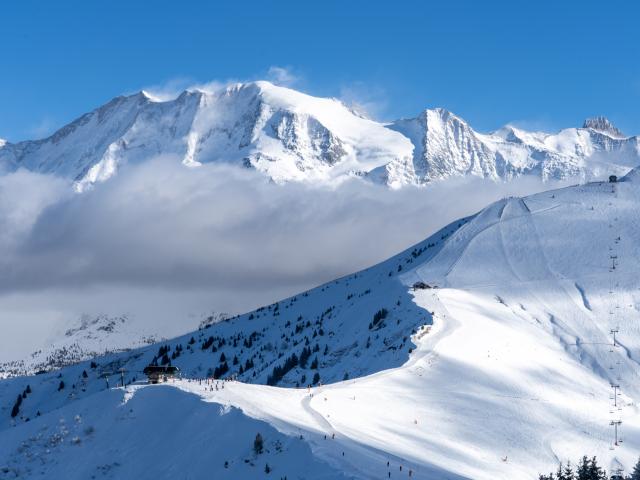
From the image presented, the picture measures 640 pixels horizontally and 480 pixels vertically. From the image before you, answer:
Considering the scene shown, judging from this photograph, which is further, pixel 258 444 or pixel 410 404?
pixel 410 404

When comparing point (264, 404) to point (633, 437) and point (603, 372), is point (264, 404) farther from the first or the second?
point (603, 372)

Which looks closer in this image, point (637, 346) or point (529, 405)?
point (529, 405)

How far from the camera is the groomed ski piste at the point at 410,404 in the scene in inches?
2613

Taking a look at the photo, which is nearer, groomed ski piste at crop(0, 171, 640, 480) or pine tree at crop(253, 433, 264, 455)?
pine tree at crop(253, 433, 264, 455)

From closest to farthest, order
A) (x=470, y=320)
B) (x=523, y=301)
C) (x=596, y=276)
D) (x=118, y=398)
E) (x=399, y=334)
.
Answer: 1. (x=118, y=398)
2. (x=399, y=334)
3. (x=470, y=320)
4. (x=523, y=301)
5. (x=596, y=276)

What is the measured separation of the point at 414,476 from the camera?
6044 cm

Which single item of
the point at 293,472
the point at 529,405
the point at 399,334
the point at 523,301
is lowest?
the point at 293,472

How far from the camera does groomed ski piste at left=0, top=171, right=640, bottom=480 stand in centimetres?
6638

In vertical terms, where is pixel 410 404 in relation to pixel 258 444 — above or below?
above

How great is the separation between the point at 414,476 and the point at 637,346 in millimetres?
119012

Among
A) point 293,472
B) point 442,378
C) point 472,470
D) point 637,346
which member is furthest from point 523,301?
point 293,472

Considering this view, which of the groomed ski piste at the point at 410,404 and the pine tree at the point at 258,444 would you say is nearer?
the pine tree at the point at 258,444

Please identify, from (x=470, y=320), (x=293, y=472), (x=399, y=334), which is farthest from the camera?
(x=470, y=320)

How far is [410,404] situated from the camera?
331ft
